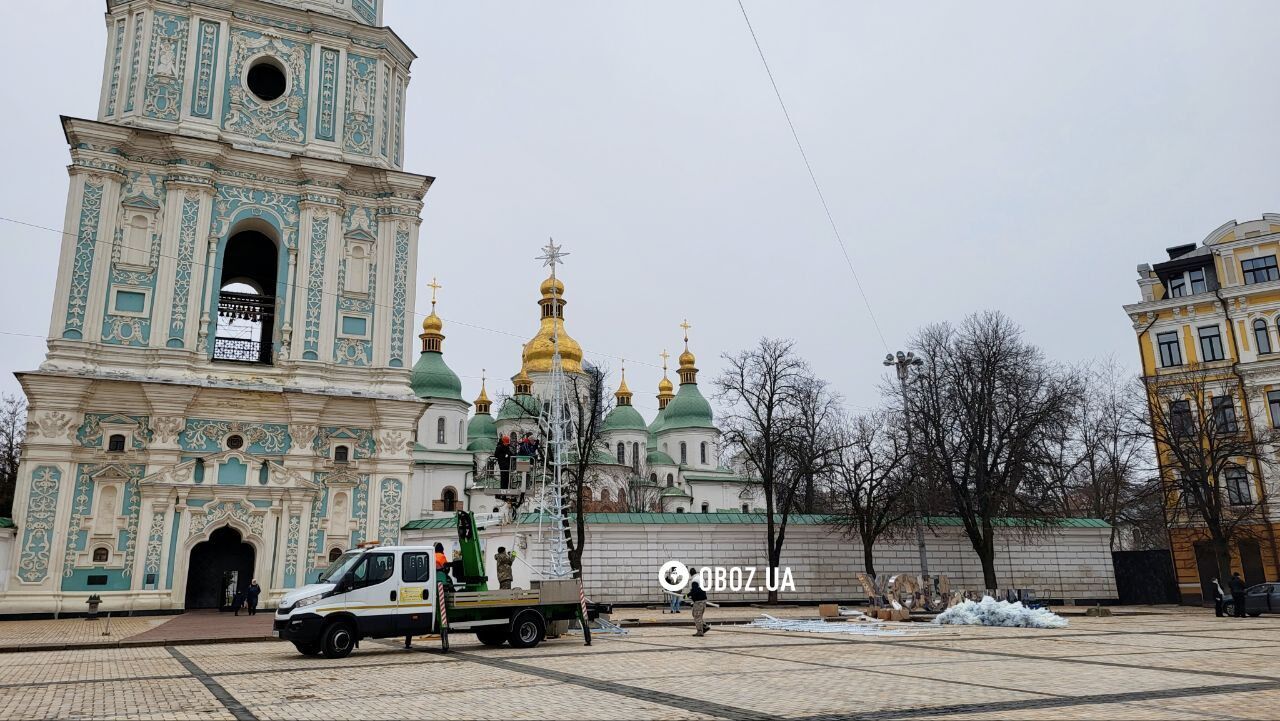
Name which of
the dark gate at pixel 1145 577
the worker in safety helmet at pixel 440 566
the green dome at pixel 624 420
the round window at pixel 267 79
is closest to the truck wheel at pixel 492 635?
the worker in safety helmet at pixel 440 566

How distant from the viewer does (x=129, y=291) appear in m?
28.3

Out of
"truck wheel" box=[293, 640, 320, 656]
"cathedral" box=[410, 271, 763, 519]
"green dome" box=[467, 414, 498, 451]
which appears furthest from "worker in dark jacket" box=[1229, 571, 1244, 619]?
"green dome" box=[467, 414, 498, 451]

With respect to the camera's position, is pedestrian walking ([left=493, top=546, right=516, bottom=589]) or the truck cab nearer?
the truck cab

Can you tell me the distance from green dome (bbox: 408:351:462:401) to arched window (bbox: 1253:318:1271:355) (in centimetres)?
4944

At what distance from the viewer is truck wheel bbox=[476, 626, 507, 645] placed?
16609 mm

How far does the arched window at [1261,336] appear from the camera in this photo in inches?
1497

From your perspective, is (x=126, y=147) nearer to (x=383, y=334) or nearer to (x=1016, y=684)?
(x=383, y=334)

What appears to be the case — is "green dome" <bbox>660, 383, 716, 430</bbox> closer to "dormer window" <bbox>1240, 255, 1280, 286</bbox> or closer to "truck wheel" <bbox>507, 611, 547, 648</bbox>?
"dormer window" <bbox>1240, 255, 1280, 286</bbox>

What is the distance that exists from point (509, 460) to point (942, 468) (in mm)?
17101

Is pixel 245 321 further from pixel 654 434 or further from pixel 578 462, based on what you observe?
pixel 654 434

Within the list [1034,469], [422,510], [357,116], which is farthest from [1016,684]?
[422,510]

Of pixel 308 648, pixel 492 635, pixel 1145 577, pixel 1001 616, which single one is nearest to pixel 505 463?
pixel 492 635

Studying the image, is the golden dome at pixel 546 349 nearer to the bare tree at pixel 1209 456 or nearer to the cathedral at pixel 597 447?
the cathedral at pixel 597 447

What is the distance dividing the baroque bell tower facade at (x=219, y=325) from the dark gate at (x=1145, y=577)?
1083 inches
